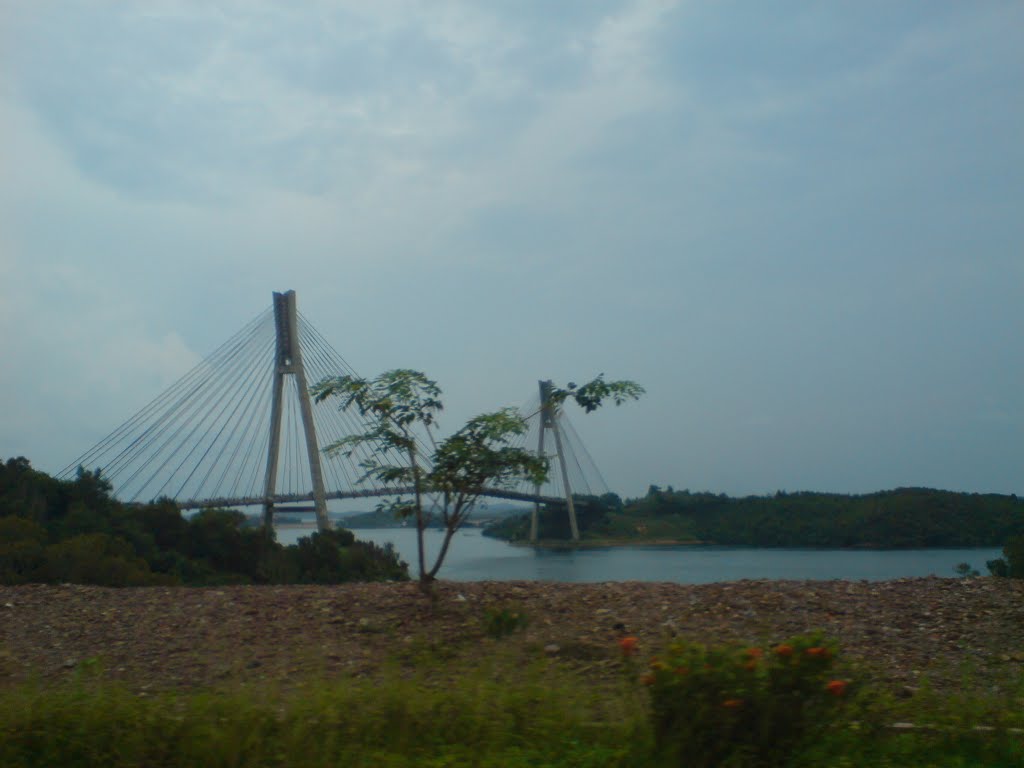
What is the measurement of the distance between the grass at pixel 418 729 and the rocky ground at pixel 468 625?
0.71 m

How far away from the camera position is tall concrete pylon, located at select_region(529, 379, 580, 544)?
938 cm

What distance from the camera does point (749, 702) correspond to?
4637 millimetres

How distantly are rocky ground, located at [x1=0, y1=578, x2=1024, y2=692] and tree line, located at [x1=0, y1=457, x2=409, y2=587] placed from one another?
6.31 feet

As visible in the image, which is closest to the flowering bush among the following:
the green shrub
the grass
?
the grass

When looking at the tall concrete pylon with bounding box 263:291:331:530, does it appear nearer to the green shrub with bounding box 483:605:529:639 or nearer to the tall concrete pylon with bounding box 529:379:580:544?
the tall concrete pylon with bounding box 529:379:580:544

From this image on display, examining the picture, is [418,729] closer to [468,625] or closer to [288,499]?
[468,625]

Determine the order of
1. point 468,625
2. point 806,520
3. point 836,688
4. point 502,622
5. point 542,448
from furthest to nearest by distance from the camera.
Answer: point 806,520, point 542,448, point 468,625, point 502,622, point 836,688

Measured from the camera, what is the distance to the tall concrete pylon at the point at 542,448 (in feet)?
30.8

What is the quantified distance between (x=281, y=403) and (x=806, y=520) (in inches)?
309

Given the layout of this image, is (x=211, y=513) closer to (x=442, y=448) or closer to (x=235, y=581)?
(x=235, y=581)

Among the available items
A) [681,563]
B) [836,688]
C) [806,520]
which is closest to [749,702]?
[836,688]

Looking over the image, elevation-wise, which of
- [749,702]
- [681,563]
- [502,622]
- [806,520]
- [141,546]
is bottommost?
[749,702]

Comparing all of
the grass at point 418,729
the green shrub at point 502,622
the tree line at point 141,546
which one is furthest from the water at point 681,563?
the grass at point 418,729

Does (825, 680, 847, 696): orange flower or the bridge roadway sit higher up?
the bridge roadway
